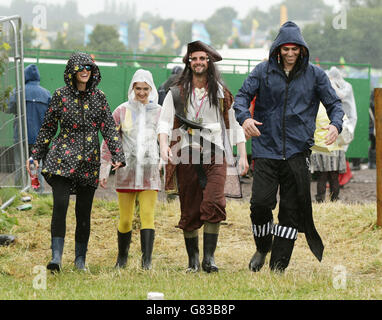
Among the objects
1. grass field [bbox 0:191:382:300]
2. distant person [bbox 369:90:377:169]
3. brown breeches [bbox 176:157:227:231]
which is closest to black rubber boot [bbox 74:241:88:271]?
grass field [bbox 0:191:382:300]

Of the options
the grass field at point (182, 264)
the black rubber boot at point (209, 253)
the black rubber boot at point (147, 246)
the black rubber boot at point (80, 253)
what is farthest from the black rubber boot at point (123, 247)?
the black rubber boot at point (209, 253)

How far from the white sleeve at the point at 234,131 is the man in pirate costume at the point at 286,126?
31 centimetres

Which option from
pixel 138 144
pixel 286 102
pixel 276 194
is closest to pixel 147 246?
pixel 138 144

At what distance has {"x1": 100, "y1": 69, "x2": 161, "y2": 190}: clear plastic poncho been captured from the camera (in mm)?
7543

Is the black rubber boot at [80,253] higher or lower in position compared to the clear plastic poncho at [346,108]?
lower

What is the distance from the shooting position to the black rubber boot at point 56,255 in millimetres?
6914

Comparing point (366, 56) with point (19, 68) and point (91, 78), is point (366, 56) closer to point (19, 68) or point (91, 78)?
point (19, 68)

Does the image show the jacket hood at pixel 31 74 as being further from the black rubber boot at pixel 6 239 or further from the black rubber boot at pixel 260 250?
the black rubber boot at pixel 260 250

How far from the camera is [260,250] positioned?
23.7 feet

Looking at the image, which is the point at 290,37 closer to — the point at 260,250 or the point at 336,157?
the point at 260,250

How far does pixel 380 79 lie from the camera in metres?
50.5

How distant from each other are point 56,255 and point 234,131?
75.3 inches
